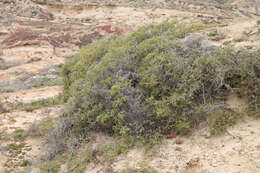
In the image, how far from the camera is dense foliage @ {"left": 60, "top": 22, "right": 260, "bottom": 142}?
13.6 feet

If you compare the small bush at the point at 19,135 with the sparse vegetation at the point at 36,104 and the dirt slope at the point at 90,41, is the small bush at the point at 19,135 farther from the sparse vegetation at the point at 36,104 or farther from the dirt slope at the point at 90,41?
the sparse vegetation at the point at 36,104

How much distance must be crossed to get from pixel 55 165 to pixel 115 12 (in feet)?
81.3

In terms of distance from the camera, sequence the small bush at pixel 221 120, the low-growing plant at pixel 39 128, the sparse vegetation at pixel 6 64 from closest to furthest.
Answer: the small bush at pixel 221 120, the low-growing plant at pixel 39 128, the sparse vegetation at pixel 6 64

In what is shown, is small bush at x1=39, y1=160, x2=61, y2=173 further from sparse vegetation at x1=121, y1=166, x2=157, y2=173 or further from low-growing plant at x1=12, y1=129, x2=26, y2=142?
low-growing plant at x1=12, y1=129, x2=26, y2=142

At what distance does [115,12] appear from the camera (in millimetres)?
26922

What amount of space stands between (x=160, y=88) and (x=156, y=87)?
113mm

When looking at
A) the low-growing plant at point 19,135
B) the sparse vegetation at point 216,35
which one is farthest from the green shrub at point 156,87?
the low-growing plant at point 19,135

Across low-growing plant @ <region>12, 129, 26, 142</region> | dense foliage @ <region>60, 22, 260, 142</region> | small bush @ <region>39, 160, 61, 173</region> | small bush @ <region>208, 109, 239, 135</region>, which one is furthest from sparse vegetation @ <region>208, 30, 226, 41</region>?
low-growing plant @ <region>12, 129, 26, 142</region>

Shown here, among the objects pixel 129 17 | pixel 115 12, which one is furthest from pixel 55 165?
pixel 115 12

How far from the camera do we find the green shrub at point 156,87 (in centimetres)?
417

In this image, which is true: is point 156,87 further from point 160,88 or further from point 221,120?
point 221,120

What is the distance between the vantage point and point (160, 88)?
15.1 ft

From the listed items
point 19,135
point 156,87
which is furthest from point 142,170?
point 19,135

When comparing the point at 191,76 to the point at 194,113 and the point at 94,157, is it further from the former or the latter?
the point at 94,157
